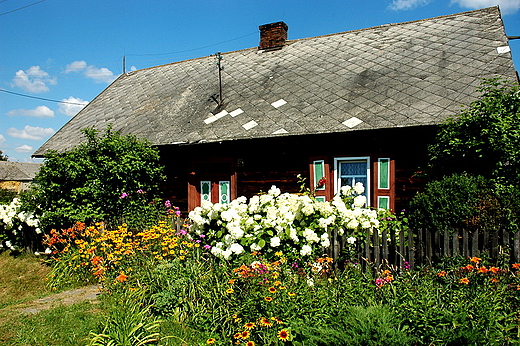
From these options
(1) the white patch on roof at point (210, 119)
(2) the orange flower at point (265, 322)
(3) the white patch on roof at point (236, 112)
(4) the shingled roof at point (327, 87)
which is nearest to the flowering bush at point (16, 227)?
(4) the shingled roof at point (327, 87)

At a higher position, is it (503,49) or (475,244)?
(503,49)

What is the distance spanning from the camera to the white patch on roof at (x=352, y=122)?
752 centimetres

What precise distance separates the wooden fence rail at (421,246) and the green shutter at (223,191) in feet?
14.9

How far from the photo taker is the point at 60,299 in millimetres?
5539

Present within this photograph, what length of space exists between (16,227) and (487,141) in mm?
10679

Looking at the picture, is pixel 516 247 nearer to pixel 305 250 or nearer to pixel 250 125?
pixel 305 250

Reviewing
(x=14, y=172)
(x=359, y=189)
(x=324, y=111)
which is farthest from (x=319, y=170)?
(x=14, y=172)

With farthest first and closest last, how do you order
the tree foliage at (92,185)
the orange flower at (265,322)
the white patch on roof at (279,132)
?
the tree foliage at (92,185) < the white patch on roof at (279,132) < the orange flower at (265,322)

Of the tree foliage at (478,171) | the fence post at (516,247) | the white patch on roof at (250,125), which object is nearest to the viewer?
the fence post at (516,247)

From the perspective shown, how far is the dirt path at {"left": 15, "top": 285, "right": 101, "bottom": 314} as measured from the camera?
5.21 metres

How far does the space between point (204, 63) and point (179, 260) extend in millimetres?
10098

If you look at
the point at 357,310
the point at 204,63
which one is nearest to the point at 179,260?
the point at 357,310

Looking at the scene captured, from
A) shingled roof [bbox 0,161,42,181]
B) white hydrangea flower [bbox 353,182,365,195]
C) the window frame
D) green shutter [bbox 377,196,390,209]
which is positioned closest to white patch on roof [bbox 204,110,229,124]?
the window frame

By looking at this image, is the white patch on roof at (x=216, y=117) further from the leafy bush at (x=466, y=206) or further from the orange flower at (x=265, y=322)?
the orange flower at (x=265, y=322)
